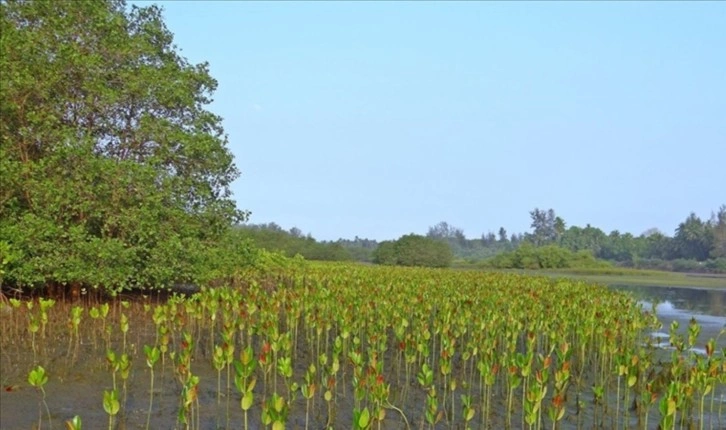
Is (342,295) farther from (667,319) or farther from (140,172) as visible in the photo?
(667,319)

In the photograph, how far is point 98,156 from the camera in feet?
46.9

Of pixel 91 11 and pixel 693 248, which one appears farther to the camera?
pixel 693 248

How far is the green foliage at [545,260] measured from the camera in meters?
64.1

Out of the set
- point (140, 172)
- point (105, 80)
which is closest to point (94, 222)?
point (140, 172)

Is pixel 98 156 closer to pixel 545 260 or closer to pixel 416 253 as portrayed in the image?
pixel 416 253

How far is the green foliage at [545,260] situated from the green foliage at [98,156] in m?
51.6

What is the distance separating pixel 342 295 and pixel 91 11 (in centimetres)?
761

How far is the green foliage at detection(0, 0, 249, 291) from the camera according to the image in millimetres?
13242

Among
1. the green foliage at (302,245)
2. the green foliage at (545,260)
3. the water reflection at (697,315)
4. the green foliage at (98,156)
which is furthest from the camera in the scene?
the green foliage at (545,260)

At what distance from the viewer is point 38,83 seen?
43.7 feet

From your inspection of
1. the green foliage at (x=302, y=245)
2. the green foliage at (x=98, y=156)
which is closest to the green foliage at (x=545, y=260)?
the green foliage at (x=302, y=245)

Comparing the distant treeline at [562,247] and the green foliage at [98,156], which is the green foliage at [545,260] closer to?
the distant treeline at [562,247]

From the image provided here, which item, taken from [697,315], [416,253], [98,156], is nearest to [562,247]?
[416,253]

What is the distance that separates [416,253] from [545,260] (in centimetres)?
1581
